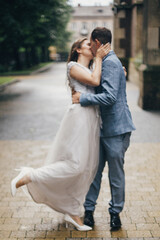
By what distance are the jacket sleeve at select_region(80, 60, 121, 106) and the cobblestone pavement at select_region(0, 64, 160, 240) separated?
2.85 feet

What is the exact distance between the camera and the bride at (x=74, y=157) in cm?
359

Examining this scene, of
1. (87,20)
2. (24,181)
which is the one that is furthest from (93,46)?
(87,20)

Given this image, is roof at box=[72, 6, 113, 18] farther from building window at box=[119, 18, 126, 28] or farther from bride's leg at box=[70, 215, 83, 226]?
bride's leg at box=[70, 215, 83, 226]

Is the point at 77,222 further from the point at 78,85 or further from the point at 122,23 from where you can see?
the point at 122,23

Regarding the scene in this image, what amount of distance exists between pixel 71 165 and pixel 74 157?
8 cm

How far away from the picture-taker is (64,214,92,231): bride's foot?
3.72m

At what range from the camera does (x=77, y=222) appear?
12.3 ft

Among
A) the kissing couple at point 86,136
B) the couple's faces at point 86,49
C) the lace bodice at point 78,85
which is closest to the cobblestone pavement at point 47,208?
the kissing couple at point 86,136

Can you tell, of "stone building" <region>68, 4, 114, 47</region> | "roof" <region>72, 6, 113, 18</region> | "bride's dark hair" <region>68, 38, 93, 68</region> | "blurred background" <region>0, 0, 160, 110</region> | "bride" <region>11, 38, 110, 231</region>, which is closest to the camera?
"bride" <region>11, 38, 110, 231</region>

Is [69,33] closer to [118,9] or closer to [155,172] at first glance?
[118,9]

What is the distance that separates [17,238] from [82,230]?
646mm

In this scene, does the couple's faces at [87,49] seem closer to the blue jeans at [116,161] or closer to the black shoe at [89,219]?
the blue jeans at [116,161]

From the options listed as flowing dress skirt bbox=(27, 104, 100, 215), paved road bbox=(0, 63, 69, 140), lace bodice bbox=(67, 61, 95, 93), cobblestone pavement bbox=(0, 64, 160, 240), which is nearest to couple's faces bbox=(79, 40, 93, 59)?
lace bodice bbox=(67, 61, 95, 93)

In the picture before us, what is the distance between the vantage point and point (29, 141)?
25.8 ft
